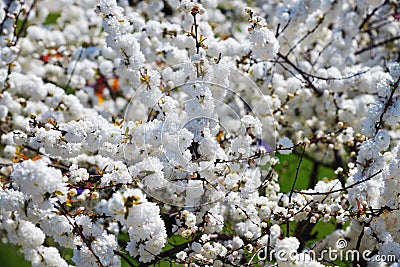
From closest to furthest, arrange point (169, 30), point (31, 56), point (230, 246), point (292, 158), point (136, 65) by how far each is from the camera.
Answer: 1. point (230, 246)
2. point (136, 65)
3. point (169, 30)
4. point (31, 56)
5. point (292, 158)

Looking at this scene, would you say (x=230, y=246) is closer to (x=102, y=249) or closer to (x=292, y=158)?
(x=102, y=249)

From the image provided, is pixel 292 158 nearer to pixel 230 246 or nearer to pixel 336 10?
pixel 336 10

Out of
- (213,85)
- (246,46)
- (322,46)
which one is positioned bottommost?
(213,85)

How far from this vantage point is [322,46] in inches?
164

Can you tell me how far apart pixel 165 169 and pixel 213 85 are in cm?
45

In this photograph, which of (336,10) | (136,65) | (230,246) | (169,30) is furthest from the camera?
(336,10)

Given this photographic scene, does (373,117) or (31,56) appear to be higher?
(31,56)

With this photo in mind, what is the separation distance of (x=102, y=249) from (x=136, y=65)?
2.90 feet

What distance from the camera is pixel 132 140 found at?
2301 mm

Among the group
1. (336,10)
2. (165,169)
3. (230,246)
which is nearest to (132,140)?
(165,169)

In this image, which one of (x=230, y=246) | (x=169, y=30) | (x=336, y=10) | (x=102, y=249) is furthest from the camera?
(x=336, y=10)

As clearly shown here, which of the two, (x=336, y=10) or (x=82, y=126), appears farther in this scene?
(x=336, y=10)

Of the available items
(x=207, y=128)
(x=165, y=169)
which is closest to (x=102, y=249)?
(x=165, y=169)

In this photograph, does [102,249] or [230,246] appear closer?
[102,249]
